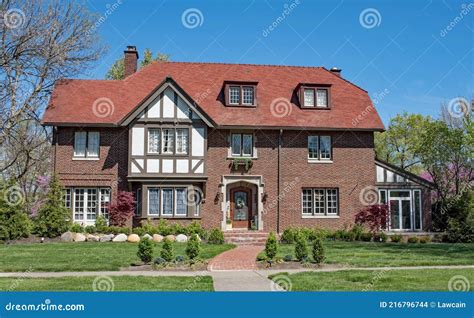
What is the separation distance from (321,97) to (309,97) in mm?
688

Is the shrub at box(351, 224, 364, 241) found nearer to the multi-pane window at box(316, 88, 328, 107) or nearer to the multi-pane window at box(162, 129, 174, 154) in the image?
the multi-pane window at box(316, 88, 328, 107)

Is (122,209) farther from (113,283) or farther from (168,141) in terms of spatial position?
(113,283)

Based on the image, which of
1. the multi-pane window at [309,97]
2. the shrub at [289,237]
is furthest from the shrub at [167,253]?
the multi-pane window at [309,97]

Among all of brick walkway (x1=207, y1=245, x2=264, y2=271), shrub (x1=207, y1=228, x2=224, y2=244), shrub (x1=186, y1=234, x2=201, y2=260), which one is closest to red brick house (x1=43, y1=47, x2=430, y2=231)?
shrub (x1=207, y1=228, x2=224, y2=244)

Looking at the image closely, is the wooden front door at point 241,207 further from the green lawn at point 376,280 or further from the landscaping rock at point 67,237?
the green lawn at point 376,280

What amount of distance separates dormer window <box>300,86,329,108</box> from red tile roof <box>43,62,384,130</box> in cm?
41

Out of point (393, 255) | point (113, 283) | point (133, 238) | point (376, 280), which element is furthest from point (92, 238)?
point (376, 280)

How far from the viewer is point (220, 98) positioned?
2705 centimetres

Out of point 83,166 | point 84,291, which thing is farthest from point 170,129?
point 84,291

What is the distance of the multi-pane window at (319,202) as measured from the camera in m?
26.0

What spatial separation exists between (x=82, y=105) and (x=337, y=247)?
1479cm

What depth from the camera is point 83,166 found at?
24.8 metres

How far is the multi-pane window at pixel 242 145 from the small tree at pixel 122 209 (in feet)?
19.0

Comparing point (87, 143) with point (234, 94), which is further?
point (234, 94)
